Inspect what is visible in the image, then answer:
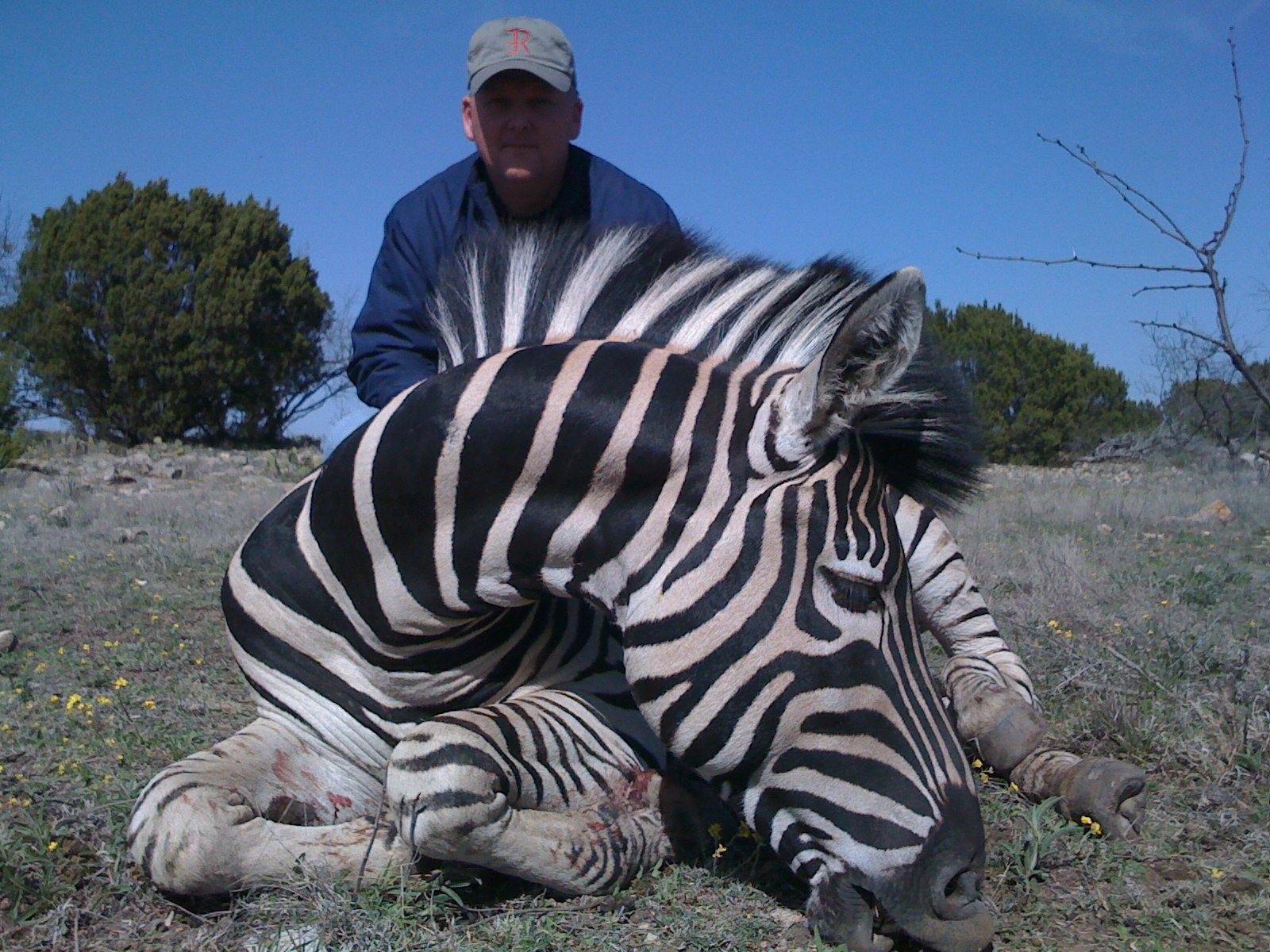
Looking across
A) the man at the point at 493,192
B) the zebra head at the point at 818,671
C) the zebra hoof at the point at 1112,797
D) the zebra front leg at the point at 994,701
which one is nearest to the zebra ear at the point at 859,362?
the zebra head at the point at 818,671

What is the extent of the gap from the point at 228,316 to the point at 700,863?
25.3 meters

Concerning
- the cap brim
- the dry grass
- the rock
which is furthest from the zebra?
the rock

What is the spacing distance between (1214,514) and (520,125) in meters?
8.00

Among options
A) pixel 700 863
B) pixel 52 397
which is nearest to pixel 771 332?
pixel 700 863

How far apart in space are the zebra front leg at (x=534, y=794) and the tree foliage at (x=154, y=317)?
24.6 m

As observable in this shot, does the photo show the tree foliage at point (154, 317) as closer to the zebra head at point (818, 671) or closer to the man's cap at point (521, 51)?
the man's cap at point (521, 51)

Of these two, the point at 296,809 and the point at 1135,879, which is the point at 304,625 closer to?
the point at 296,809

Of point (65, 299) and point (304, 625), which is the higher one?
point (65, 299)

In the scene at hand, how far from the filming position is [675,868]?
2475mm

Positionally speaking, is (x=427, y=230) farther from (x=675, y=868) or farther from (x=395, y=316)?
(x=675, y=868)

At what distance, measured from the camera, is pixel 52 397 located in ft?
81.5

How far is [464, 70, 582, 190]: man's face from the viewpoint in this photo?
3.52 meters

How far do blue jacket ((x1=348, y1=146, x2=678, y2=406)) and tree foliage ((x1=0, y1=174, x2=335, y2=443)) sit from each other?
75.5 feet

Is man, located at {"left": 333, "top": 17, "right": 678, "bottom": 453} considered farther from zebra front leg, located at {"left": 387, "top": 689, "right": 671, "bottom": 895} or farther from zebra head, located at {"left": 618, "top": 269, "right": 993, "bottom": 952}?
zebra head, located at {"left": 618, "top": 269, "right": 993, "bottom": 952}
